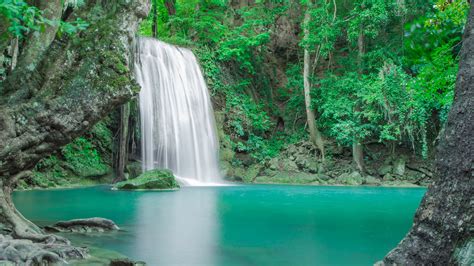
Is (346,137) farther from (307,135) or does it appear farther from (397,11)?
(397,11)

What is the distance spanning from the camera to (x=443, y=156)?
9.58 feet

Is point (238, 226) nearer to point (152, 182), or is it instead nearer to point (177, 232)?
point (177, 232)

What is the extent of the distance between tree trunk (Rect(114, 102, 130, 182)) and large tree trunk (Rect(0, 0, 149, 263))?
1142 cm

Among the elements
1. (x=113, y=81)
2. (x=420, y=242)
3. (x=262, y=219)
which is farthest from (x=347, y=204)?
(x=420, y=242)

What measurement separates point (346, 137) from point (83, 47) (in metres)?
15.2

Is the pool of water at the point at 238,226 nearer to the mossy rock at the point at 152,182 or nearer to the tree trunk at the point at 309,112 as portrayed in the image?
the mossy rock at the point at 152,182

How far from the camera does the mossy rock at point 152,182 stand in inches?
563

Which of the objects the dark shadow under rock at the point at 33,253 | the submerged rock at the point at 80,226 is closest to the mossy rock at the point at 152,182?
the submerged rock at the point at 80,226

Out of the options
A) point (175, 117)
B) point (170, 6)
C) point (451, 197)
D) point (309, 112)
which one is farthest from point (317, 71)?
point (451, 197)

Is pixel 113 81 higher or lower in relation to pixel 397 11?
lower

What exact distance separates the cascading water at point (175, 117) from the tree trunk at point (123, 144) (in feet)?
2.67

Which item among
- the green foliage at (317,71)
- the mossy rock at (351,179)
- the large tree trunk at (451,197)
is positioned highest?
the green foliage at (317,71)

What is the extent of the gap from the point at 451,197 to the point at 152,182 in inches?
488

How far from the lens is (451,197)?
281 centimetres
